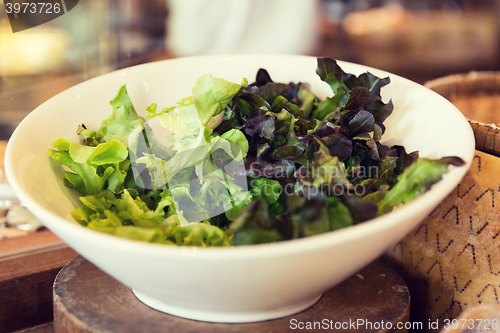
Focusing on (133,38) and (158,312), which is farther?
(133,38)

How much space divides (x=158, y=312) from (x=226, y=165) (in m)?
0.14

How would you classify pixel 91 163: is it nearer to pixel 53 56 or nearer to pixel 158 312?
pixel 158 312

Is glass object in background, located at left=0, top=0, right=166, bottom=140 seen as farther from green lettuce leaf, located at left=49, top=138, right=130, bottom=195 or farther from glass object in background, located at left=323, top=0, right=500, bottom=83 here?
glass object in background, located at left=323, top=0, right=500, bottom=83

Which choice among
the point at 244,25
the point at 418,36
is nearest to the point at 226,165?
the point at 244,25

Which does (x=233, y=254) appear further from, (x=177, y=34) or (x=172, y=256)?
(x=177, y=34)

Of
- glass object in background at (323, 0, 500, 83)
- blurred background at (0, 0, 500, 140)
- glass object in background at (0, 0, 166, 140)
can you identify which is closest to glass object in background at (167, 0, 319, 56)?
blurred background at (0, 0, 500, 140)

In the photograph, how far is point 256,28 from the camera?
0.89 meters

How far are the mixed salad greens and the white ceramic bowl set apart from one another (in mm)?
20

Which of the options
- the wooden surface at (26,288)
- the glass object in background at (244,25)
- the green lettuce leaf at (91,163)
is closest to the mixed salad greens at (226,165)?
the green lettuce leaf at (91,163)

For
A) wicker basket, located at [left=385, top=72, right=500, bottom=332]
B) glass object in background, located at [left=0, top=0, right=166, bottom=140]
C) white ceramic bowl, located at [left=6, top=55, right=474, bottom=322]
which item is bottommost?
wicker basket, located at [left=385, top=72, right=500, bottom=332]

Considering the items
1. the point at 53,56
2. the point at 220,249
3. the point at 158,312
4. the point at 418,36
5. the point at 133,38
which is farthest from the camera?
the point at 418,36

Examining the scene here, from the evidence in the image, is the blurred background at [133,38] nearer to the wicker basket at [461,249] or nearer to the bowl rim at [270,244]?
the bowl rim at [270,244]

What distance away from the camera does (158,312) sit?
35cm

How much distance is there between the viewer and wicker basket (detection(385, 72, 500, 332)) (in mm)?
396
